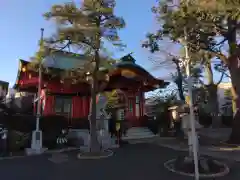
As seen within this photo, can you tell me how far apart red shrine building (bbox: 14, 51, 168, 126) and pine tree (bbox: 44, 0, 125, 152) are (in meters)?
6.91

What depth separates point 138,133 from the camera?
1770 cm

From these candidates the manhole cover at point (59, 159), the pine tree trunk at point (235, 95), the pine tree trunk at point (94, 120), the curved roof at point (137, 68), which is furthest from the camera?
the curved roof at point (137, 68)

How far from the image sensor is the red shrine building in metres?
18.4

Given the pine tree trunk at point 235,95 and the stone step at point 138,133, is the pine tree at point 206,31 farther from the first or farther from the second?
the stone step at point 138,133

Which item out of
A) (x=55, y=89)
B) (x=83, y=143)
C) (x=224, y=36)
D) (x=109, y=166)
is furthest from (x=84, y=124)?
(x=224, y=36)

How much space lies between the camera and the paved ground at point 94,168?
7191mm

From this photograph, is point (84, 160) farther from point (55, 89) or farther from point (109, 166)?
point (55, 89)

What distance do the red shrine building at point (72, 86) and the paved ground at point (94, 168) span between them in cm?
829

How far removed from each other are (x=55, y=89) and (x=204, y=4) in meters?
13.4

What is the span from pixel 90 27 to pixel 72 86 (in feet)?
30.1

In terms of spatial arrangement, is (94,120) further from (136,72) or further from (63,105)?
(136,72)

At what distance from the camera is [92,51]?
440 inches

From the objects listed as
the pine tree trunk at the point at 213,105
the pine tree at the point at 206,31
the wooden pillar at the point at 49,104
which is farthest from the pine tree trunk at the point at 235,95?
the wooden pillar at the point at 49,104

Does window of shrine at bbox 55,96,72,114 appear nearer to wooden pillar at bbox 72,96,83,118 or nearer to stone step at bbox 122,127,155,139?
wooden pillar at bbox 72,96,83,118
